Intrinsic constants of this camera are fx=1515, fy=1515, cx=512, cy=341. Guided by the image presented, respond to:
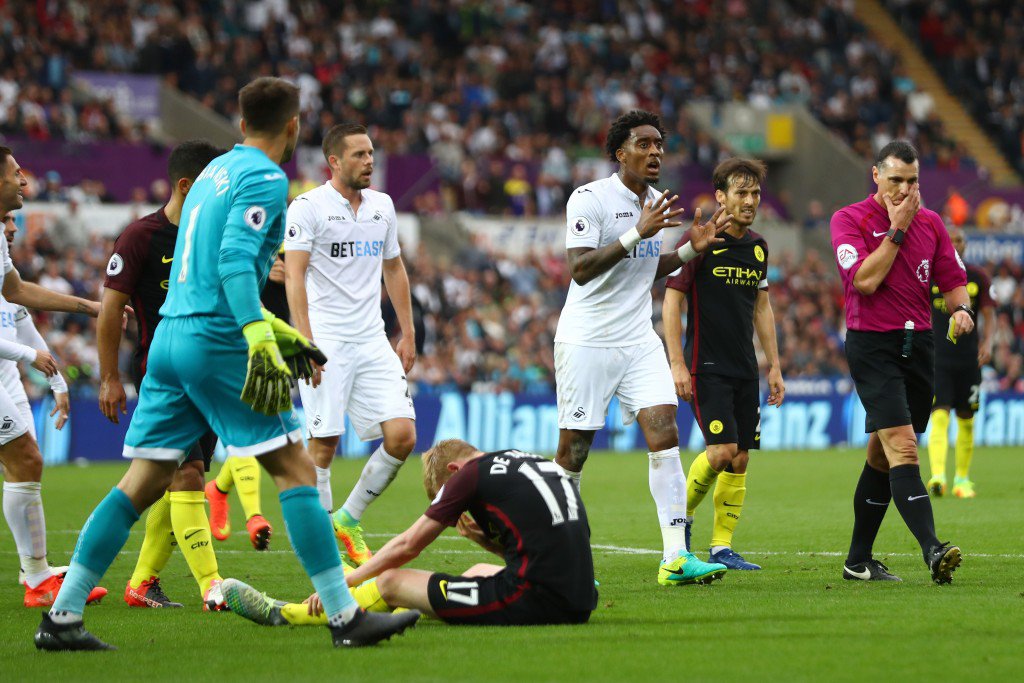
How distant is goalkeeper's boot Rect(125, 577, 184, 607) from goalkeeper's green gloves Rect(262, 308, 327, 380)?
7.71ft

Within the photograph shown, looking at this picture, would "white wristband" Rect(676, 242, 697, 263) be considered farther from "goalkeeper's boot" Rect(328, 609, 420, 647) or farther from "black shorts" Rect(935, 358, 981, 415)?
"black shorts" Rect(935, 358, 981, 415)

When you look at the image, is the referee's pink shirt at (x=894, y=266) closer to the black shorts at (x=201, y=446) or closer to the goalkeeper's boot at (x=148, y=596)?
the black shorts at (x=201, y=446)

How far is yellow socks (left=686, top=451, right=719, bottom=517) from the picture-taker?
9523 mm

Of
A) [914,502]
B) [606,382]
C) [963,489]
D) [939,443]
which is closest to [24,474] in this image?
[606,382]

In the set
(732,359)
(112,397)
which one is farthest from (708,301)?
(112,397)

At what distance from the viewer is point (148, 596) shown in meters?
8.06

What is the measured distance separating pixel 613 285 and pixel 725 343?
3.34 ft

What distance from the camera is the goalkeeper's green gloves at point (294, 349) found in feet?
20.0

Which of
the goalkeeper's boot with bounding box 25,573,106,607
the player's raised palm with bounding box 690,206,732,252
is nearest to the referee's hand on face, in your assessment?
the player's raised palm with bounding box 690,206,732,252

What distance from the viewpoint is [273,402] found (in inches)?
235

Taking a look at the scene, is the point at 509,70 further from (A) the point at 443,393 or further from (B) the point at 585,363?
(B) the point at 585,363

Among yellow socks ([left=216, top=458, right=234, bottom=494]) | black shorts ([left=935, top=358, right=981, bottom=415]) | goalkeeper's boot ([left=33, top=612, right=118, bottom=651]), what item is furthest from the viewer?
black shorts ([left=935, top=358, right=981, bottom=415])

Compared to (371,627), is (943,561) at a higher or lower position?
higher

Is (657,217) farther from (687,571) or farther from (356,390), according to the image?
(356,390)
